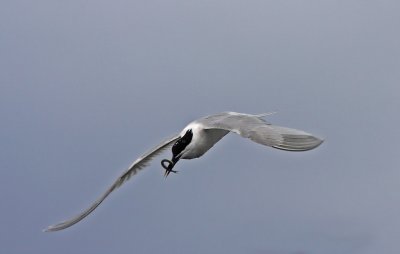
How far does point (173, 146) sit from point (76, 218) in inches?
113

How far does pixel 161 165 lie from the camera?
56.4 feet

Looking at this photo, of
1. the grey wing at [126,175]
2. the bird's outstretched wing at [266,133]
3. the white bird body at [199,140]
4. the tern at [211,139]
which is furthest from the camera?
the grey wing at [126,175]

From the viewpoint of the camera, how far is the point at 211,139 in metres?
17.0

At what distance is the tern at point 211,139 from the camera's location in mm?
12781

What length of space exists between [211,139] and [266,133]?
139 inches

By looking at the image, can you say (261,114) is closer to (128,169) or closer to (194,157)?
(194,157)

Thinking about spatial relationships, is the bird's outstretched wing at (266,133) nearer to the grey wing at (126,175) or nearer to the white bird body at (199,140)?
the white bird body at (199,140)

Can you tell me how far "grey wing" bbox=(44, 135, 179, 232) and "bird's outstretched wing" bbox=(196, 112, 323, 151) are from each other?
2151 millimetres

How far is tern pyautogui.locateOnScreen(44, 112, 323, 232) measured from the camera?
12781 mm

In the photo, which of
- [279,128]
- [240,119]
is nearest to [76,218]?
[240,119]

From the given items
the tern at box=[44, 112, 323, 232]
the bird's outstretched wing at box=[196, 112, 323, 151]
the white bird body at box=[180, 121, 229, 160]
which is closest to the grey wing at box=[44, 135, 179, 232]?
the tern at box=[44, 112, 323, 232]

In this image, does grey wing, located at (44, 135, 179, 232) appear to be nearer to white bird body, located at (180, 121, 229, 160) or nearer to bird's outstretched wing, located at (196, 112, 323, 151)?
white bird body, located at (180, 121, 229, 160)

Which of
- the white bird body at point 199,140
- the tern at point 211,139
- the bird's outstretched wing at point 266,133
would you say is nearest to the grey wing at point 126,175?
the tern at point 211,139

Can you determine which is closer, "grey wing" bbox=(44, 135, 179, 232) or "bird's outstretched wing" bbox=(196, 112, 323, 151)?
"bird's outstretched wing" bbox=(196, 112, 323, 151)
